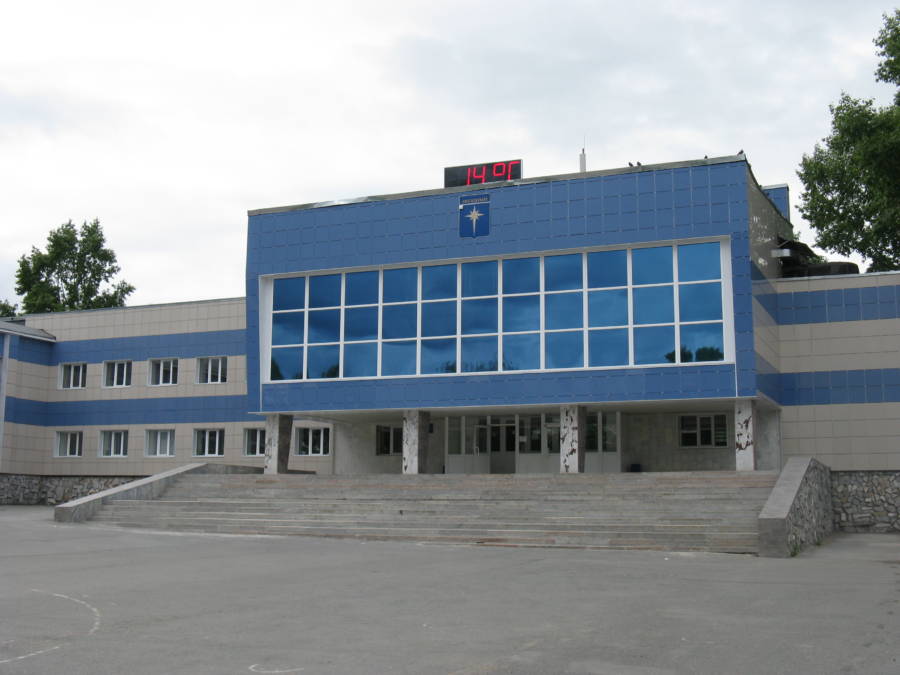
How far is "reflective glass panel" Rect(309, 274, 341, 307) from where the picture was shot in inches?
1134

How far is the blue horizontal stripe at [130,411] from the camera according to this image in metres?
34.9

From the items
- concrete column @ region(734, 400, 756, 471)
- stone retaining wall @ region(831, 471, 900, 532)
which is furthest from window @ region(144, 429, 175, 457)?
stone retaining wall @ region(831, 471, 900, 532)

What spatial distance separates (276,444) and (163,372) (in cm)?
926

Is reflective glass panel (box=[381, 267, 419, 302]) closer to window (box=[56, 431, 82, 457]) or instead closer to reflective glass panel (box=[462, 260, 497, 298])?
reflective glass panel (box=[462, 260, 497, 298])

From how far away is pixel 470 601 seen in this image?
1057cm

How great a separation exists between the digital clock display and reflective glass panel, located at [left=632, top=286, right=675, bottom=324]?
5.43 metres

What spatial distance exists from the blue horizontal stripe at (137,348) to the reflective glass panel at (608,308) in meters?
14.5

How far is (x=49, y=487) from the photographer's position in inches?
1453

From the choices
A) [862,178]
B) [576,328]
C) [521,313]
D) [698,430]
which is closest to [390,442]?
[521,313]

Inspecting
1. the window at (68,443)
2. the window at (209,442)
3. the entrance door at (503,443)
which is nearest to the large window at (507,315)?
the entrance door at (503,443)

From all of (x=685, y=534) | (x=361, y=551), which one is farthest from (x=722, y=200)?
(x=361, y=551)

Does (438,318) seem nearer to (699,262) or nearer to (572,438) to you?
(572,438)

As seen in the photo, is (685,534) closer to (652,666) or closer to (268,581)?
(268,581)

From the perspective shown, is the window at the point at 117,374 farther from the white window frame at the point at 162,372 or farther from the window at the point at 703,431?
the window at the point at 703,431
